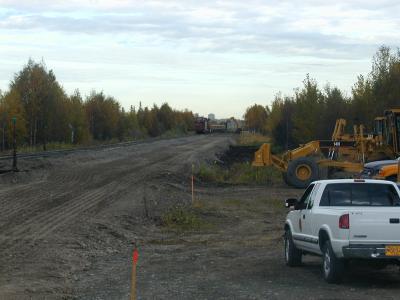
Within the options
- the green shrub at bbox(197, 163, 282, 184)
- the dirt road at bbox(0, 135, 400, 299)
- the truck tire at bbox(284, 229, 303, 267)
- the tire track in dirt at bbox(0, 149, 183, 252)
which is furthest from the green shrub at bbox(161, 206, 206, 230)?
the green shrub at bbox(197, 163, 282, 184)

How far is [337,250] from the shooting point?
11234 millimetres

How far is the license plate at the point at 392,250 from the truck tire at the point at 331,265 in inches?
28.7

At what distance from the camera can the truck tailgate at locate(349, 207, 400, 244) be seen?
11.1m

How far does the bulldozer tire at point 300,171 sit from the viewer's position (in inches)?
1257

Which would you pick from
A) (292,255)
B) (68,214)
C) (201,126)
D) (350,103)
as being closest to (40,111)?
(350,103)

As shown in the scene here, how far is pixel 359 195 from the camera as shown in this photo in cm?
1226

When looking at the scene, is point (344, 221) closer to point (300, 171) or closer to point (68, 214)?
point (68, 214)

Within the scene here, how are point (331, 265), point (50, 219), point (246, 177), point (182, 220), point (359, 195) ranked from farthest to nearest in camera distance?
point (246, 177) → point (182, 220) → point (50, 219) → point (359, 195) → point (331, 265)

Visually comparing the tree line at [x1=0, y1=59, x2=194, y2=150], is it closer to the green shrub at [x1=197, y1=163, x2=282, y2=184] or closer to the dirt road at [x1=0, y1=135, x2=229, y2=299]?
the dirt road at [x1=0, y1=135, x2=229, y2=299]

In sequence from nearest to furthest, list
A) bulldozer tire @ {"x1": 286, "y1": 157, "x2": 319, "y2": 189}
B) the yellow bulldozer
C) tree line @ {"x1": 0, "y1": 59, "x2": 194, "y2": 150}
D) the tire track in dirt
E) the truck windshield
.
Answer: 1. the truck windshield
2. the tire track in dirt
3. the yellow bulldozer
4. bulldozer tire @ {"x1": 286, "y1": 157, "x2": 319, "y2": 189}
5. tree line @ {"x1": 0, "y1": 59, "x2": 194, "y2": 150}

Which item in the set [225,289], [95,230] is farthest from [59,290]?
[95,230]

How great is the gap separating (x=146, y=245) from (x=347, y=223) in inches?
314

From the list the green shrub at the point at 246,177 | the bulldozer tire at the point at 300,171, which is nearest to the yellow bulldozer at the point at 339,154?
the bulldozer tire at the point at 300,171

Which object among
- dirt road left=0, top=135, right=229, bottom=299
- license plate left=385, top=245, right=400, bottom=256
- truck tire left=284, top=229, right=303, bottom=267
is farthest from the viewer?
truck tire left=284, top=229, right=303, bottom=267
